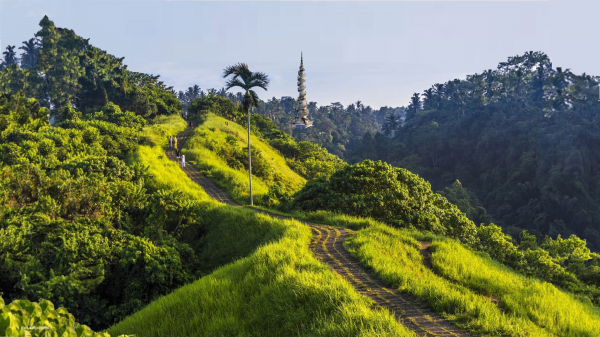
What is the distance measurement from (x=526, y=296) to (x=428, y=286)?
2.10 meters

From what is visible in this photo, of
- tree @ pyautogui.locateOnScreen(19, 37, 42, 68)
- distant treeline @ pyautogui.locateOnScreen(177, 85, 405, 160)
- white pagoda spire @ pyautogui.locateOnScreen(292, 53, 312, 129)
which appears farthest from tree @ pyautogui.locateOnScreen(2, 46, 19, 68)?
white pagoda spire @ pyautogui.locateOnScreen(292, 53, 312, 129)

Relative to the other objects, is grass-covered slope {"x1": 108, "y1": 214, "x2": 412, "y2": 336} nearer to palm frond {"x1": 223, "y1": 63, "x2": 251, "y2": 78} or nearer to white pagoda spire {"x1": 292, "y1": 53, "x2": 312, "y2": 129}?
palm frond {"x1": 223, "y1": 63, "x2": 251, "y2": 78}

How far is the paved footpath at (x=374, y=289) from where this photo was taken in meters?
5.41

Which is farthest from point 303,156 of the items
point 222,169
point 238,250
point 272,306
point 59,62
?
point 59,62

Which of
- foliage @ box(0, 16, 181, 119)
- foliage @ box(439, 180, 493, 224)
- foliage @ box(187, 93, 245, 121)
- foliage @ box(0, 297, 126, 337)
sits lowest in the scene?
foliage @ box(439, 180, 493, 224)

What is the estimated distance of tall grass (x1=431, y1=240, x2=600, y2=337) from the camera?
5.87 metres

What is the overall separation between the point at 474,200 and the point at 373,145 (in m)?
35.8

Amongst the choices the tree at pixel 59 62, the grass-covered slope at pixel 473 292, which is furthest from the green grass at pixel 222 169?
the tree at pixel 59 62

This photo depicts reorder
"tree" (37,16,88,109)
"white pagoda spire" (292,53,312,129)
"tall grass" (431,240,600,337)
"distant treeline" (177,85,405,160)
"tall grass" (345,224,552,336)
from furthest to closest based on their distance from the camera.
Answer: "distant treeline" (177,85,405,160) < "tree" (37,16,88,109) < "white pagoda spire" (292,53,312,129) < "tall grass" (431,240,600,337) < "tall grass" (345,224,552,336)

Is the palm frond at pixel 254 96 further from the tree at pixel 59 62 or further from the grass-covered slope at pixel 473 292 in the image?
the tree at pixel 59 62

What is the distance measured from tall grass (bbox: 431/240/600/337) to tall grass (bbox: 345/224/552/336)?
346 millimetres

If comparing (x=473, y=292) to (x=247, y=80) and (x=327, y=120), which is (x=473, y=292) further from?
(x=327, y=120)

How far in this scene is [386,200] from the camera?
15500 mm

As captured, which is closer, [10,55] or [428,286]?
[428,286]
